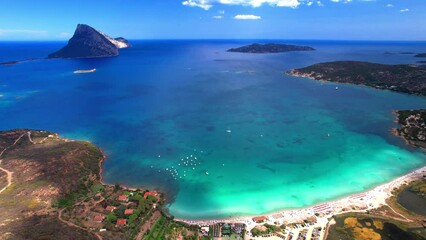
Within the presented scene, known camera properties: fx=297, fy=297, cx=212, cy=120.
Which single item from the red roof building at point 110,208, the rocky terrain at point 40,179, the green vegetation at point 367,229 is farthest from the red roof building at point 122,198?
the green vegetation at point 367,229

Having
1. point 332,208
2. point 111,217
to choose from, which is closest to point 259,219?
point 332,208

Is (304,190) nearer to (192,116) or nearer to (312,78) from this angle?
(192,116)

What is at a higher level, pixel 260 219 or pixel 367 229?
pixel 260 219

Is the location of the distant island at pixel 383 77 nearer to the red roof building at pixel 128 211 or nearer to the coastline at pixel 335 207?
the coastline at pixel 335 207

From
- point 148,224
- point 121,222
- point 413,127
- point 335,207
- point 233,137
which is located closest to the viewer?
point 121,222

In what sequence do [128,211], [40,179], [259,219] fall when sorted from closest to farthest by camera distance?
[259,219] → [128,211] → [40,179]

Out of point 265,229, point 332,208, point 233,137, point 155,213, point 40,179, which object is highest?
point 233,137

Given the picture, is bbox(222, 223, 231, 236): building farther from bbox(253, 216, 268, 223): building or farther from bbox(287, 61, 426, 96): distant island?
bbox(287, 61, 426, 96): distant island

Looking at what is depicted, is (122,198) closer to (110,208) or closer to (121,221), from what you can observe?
(110,208)
